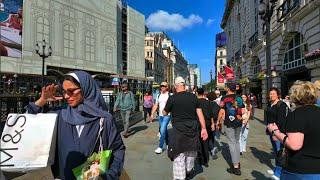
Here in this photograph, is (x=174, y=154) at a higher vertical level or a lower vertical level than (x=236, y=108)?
lower

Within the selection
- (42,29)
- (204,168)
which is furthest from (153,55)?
(204,168)

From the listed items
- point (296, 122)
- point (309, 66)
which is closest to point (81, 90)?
point (296, 122)

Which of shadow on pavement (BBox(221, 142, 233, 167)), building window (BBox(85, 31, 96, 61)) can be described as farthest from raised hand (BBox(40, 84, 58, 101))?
building window (BBox(85, 31, 96, 61))

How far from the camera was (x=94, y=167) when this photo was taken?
2.68 metres

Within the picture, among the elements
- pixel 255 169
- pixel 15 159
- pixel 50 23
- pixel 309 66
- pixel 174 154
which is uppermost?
pixel 50 23

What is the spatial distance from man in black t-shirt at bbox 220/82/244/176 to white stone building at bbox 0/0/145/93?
32.4 meters

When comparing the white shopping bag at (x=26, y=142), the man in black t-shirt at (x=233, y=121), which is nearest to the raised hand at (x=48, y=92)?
the white shopping bag at (x=26, y=142)

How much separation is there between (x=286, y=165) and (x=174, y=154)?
113 inches

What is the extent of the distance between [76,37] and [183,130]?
52745 mm

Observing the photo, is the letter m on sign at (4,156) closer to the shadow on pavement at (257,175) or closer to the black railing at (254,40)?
the shadow on pavement at (257,175)

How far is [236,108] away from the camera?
27.0ft

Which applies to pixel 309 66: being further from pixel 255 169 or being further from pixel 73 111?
pixel 73 111

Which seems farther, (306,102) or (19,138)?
(306,102)

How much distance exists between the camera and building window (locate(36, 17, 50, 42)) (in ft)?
163
